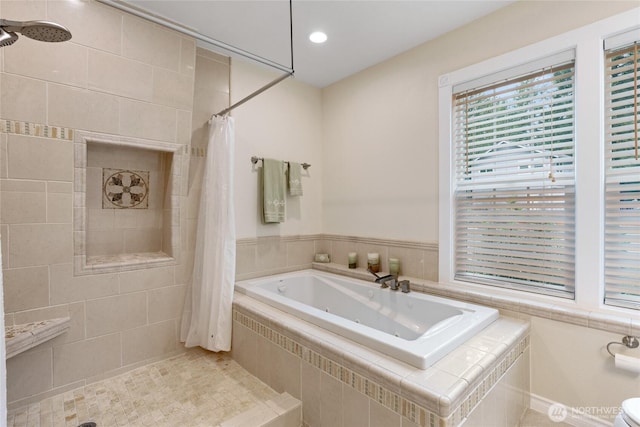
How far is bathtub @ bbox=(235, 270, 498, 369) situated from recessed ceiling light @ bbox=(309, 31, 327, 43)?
6.68ft

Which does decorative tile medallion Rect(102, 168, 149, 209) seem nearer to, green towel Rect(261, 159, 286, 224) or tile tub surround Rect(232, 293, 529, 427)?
green towel Rect(261, 159, 286, 224)

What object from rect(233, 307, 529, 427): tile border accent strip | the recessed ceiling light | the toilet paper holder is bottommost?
rect(233, 307, 529, 427): tile border accent strip

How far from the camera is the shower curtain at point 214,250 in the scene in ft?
7.67

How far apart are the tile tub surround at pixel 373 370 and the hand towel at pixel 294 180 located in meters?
1.27

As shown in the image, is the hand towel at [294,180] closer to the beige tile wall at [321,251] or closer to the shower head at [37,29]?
the beige tile wall at [321,251]

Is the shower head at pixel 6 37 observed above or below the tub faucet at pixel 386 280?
above

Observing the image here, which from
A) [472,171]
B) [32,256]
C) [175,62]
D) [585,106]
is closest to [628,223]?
[585,106]

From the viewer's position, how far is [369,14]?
219 centimetres

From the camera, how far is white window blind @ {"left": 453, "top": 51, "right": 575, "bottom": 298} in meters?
1.91

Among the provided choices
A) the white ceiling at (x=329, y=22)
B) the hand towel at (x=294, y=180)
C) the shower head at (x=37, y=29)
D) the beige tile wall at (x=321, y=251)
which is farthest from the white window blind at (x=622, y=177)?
the shower head at (x=37, y=29)

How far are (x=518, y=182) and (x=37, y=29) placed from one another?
2.58m

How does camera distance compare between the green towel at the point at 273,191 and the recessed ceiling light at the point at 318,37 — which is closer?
the recessed ceiling light at the point at 318,37

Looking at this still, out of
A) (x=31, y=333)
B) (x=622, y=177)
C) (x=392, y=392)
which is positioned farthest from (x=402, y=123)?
(x=31, y=333)

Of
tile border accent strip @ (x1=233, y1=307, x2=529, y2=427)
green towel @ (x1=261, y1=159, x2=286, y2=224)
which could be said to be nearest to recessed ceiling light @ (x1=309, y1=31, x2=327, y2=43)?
green towel @ (x1=261, y1=159, x2=286, y2=224)
